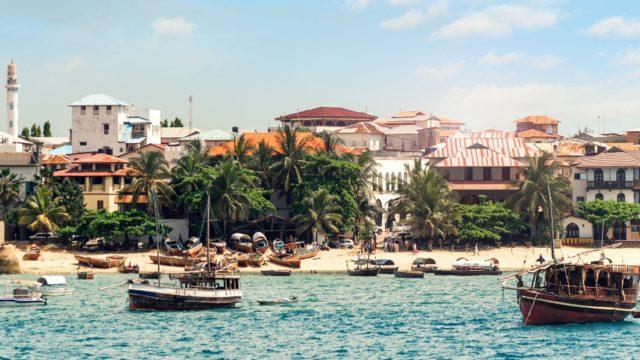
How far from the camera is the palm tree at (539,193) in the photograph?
141000 millimetres

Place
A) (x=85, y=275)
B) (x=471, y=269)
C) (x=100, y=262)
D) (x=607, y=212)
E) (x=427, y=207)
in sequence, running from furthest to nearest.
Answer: (x=607, y=212) → (x=427, y=207) → (x=100, y=262) → (x=471, y=269) → (x=85, y=275)

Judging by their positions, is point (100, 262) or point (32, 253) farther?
point (32, 253)

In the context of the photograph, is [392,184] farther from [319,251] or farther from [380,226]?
[319,251]

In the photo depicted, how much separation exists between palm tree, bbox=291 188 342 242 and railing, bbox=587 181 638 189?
29944 millimetres

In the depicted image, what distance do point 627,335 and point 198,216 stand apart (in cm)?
6434

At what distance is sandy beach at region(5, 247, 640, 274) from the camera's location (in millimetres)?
130875

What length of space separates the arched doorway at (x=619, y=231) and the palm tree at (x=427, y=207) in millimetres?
18522

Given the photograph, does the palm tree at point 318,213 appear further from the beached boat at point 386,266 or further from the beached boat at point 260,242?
the beached boat at point 386,266

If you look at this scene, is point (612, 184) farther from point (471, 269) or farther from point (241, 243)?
point (241, 243)

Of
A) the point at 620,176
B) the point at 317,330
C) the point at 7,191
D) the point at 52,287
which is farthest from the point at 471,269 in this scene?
the point at 7,191

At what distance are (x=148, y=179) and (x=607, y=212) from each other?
4903 centimetres

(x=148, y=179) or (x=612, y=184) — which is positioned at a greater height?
(x=612, y=184)

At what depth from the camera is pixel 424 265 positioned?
131 meters

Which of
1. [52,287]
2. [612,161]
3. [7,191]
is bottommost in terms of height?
[52,287]
